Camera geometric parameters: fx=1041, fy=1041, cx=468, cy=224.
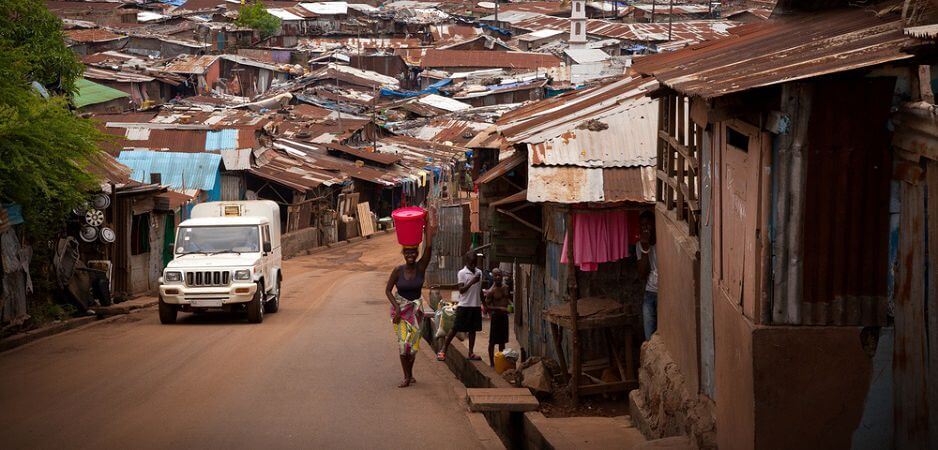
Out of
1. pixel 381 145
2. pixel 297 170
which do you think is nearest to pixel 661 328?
pixel 297 170

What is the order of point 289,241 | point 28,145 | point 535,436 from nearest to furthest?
point 535,436, point 28,145, point 289,241

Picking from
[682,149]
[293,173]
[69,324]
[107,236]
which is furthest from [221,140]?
[682,149]

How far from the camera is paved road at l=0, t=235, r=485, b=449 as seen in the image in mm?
10031

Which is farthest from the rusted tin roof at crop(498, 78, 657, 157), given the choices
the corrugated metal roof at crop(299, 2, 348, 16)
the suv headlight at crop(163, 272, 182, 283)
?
the corrugated metal roof at crop(299, 2, 348, 16)

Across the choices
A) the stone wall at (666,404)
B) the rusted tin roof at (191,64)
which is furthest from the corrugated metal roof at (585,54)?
the stone wall at (666,404)

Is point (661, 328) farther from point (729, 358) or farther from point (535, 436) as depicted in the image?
point (729, 358)

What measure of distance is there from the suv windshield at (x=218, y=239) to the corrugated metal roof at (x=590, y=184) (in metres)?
9.81

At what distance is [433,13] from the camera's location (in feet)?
343

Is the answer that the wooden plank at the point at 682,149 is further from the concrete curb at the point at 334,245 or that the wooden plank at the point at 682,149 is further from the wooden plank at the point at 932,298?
the concrete curb at the point at 334,245

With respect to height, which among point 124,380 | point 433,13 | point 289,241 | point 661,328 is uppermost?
point 433,13

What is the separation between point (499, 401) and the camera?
11742 mm

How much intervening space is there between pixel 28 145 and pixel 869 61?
41.3ft

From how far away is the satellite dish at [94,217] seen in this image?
2366cm

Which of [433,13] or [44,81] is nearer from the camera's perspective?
[44,81]
